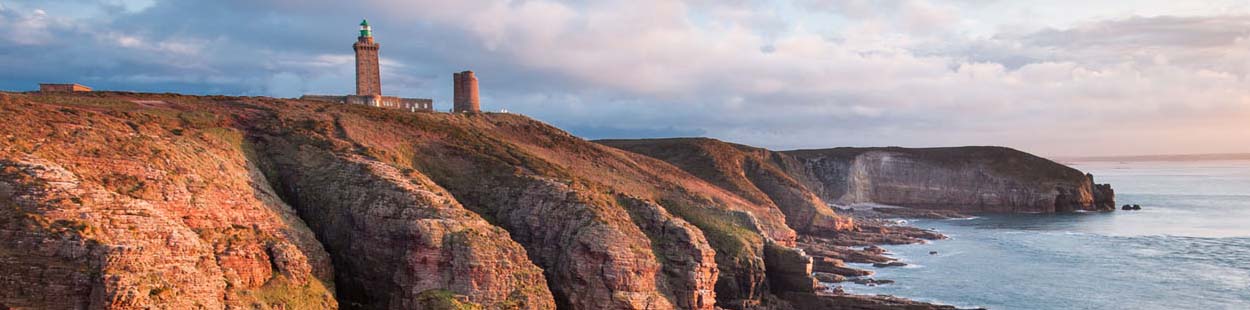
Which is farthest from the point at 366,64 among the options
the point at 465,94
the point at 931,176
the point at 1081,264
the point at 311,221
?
→ the point at 931,176

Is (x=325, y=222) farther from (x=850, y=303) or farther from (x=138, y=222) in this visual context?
(x=850, y=303)

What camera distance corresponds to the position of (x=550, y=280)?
1555 inches

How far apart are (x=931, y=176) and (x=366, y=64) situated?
95837 mm

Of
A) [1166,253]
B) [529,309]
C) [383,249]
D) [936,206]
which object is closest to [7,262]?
[383,249]

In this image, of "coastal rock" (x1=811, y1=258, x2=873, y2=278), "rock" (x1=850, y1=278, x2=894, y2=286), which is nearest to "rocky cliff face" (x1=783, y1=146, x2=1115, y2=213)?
"coastal rock" (x1=811, y1=258, x2=873, y2=278)

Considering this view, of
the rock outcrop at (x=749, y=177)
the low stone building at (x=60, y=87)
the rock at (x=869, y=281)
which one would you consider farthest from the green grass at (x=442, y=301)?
the rock outcrop at (x=749, y=177)

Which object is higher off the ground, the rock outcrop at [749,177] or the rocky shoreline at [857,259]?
the rock outcrop at [749,177]

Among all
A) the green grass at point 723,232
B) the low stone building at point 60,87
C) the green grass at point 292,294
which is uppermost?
the low stone building at point 60,87

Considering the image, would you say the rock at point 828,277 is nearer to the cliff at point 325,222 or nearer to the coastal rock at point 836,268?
the coastal rock at point 836,268

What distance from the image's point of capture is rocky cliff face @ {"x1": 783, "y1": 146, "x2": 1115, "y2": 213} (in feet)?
424

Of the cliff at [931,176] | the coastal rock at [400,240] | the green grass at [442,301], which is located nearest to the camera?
the green grass at [442,301]

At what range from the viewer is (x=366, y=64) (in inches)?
2955

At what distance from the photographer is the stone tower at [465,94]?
75.0 m

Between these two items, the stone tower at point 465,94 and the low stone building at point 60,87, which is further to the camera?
the stone tower at point 465,94
